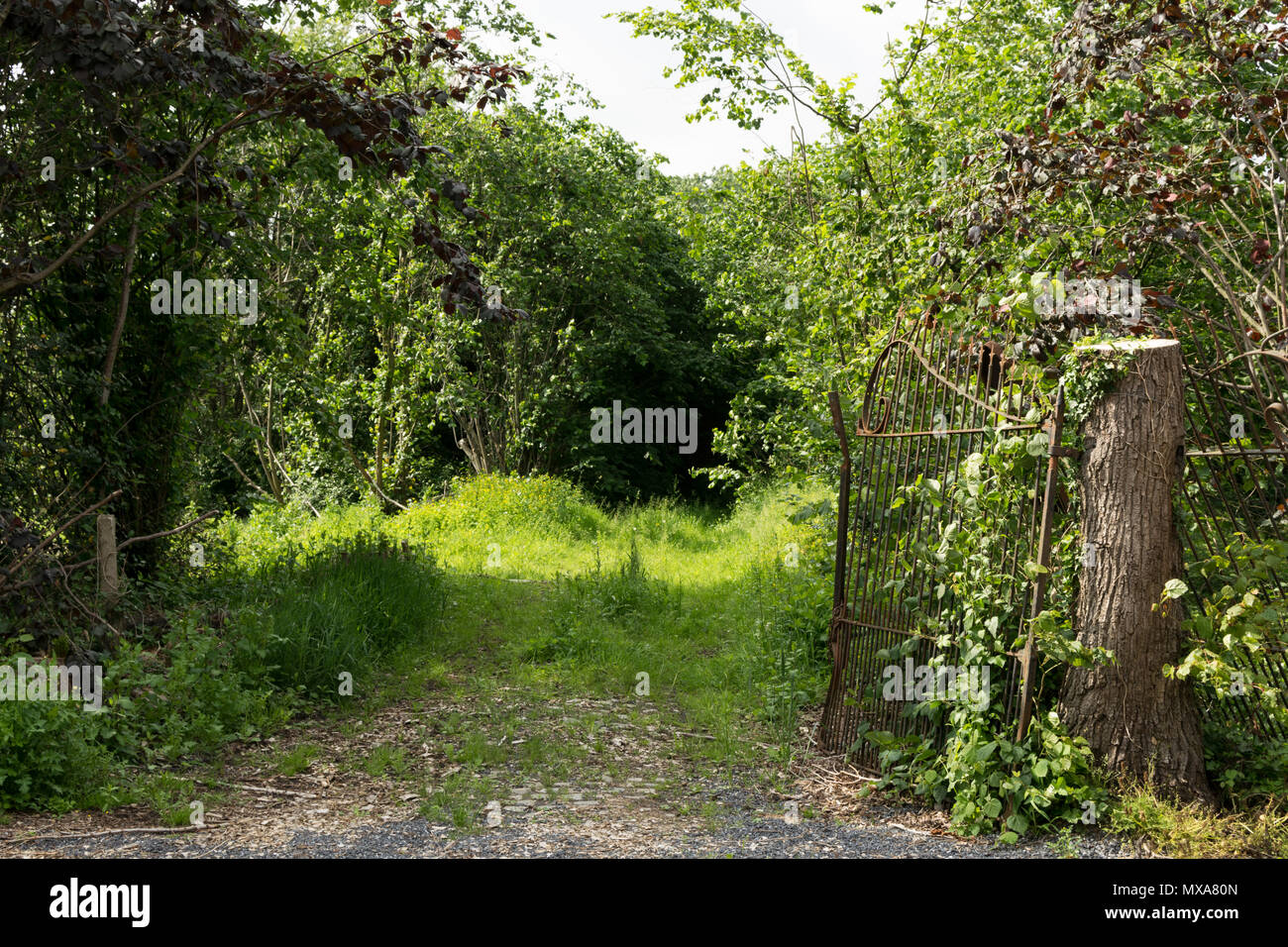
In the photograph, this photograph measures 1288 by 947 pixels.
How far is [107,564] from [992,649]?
18.8 feet

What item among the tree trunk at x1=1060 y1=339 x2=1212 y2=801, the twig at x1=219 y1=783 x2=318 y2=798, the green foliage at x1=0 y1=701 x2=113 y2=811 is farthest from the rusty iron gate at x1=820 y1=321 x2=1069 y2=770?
the green foliage at x1=0 y1=701 x2=113 y2=811

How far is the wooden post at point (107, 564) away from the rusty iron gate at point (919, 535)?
15.9 ft

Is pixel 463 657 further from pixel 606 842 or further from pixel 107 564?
pixel 606 842

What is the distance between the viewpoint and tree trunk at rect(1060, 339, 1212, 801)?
4.61m

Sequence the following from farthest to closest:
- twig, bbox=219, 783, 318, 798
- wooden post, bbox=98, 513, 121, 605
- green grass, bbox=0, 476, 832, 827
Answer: wooden post, bbox=98, 513, 121, 605
green grass, bbox=0, 476, 832, 827
twig, bbox=219, 783, 318, 798

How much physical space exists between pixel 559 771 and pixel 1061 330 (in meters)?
3.69

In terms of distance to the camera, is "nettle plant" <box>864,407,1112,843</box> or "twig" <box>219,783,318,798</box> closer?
"nettle plant" <box>864,407,1112,843</box>

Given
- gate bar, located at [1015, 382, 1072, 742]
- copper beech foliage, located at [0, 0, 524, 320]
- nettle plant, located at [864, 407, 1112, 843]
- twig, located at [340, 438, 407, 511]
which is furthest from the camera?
twig, located at [340, 438, 407, 511]

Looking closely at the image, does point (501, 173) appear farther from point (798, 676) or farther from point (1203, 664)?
point (1203, 664)

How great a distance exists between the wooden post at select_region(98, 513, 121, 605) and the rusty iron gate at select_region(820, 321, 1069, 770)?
4.84 m

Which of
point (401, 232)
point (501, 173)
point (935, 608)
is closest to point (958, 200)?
point (935, 608)

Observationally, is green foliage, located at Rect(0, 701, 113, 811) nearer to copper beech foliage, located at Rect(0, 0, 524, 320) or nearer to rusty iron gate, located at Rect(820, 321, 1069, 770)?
copper beech foliage, located at Rect(0, 0, 524, 320)

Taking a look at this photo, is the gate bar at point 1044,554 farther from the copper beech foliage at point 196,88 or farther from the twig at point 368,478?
the twig at point 368,478

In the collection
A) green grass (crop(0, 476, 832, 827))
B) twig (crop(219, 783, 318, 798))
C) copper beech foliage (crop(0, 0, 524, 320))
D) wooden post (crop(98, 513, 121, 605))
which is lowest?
twig (crop(219, 783, 318, 798))
